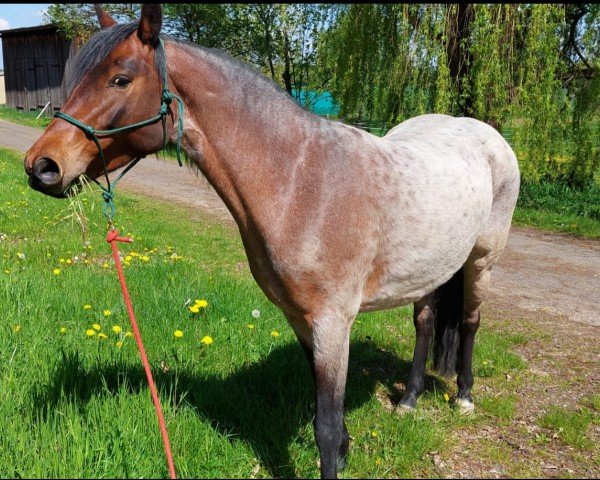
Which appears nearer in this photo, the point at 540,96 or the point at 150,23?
the point at 150,23

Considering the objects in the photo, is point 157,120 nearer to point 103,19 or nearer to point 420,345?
point 103,19

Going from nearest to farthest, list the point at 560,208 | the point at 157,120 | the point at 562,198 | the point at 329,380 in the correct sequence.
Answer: the point at 157,120 → the point at 329,380 → the point at 560,208 → the point at 562,198

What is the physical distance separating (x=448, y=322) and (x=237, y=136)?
7.93 feet

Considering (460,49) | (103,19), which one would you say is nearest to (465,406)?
(103,19)

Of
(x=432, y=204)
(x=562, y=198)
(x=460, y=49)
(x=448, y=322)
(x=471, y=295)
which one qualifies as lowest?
(x=562, y=198)

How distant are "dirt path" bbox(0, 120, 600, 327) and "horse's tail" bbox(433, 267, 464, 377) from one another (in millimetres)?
1955

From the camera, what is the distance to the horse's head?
2094mm

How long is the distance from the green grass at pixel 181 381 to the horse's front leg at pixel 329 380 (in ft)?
1.22

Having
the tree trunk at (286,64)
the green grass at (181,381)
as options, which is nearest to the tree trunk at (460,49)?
the green grass at (181,381)

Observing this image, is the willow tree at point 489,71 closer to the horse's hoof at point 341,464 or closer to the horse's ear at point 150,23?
the horse's hoof at point 341,464

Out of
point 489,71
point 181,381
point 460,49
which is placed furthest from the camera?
point 460,49

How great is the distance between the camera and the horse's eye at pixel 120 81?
2129 mm

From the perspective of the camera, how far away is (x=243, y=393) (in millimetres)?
3188

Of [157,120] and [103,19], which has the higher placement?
[103,19]
